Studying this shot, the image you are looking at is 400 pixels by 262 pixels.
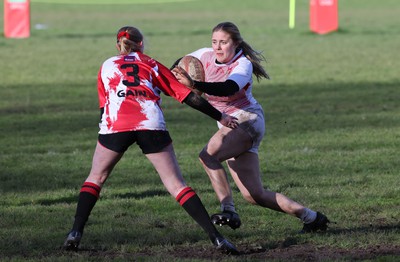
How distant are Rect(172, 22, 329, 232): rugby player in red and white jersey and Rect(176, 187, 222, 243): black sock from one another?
65 cm

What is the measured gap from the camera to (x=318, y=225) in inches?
348

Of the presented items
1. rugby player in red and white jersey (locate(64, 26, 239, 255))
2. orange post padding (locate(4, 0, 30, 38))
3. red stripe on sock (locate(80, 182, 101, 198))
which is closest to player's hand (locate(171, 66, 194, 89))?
rugby player in red and white jersey (locate(64, 26, 239, 255))

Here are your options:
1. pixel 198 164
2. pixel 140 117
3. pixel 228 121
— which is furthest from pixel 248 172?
pixel 198 164

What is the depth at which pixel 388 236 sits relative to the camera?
870cm

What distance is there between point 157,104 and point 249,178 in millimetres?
1193

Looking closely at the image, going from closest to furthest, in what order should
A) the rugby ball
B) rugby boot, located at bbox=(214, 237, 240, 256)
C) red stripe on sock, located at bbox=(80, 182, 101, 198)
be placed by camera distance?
rugby boot, located at bbox=(214, 237, 240, 256) → red stripe on sock, located at bbox=(80, 182, 101, 198) → the rugby ball

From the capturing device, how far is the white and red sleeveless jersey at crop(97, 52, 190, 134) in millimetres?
7977

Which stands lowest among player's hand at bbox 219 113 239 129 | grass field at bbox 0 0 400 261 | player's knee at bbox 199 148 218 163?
grass field at bbox 0 0 400 261

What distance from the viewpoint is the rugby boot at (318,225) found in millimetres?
8836

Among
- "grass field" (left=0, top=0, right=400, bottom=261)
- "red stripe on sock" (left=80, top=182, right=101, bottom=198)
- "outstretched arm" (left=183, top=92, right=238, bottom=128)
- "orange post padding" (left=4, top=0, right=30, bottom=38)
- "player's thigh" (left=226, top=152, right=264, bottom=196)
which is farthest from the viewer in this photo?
"orange post padding" (left=4, top=0, right=30, bottom=38)

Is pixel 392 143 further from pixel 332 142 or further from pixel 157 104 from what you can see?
pixel 157 104

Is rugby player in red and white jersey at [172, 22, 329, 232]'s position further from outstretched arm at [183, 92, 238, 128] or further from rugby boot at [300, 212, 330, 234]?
outstretched arm at [183, 92, 238, 128]

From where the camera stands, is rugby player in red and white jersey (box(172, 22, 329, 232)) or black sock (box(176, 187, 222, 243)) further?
rugby player in red and white jersey (box(172, 22, 329, 232))

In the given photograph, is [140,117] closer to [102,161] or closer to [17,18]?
[102,161]
